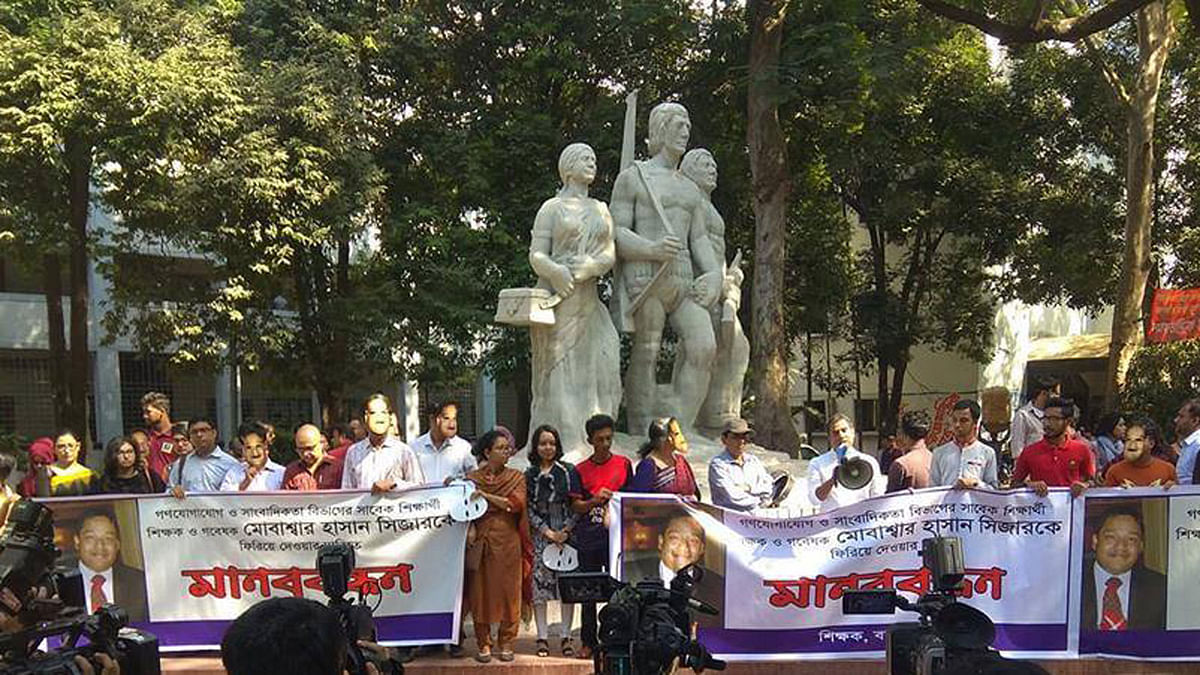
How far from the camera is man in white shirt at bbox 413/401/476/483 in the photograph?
738 centimetres

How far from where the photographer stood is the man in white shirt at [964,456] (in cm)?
654

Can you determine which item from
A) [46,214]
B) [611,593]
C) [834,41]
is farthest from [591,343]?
[46,214]

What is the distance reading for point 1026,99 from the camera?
21578 millimetres

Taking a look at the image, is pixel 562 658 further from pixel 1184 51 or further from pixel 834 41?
pixel 1184 51

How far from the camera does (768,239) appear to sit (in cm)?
1631

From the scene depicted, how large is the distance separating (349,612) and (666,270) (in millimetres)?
6728

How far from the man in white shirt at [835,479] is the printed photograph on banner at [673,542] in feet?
2.97

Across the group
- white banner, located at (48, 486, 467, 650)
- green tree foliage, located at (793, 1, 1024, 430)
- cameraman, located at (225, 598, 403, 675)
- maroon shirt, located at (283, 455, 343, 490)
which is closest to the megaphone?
white banner, located at (48, 486, 467, 650)

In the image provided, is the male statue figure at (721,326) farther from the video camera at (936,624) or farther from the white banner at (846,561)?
the video camera at (936,624)

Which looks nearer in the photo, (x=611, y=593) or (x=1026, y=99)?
(x=611, y=593)

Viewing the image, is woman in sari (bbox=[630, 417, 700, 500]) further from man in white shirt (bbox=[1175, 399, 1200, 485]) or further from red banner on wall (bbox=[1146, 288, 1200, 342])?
→ red banner on wall (bbox=[1146, 288, 1200, 342])

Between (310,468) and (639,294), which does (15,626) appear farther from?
(639,294)

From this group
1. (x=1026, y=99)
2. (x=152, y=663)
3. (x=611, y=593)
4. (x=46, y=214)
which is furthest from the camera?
(x=1026, y=99)

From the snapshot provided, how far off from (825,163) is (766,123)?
444 centimetres
